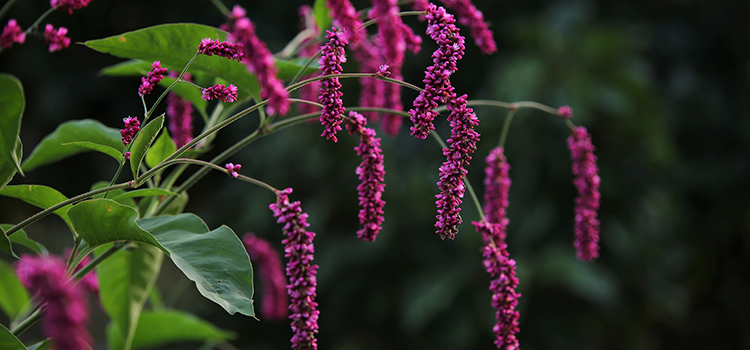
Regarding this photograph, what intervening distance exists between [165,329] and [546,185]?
6.28 ft

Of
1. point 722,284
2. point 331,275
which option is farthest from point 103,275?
point 722,284

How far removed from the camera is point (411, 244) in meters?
2.67

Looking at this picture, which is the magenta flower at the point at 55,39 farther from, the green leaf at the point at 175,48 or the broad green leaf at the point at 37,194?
the broad green leaf at the point at 37,194

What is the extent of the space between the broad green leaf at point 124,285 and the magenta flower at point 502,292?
0.44 meters

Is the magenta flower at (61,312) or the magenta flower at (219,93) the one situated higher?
the magenta flower at (219,93)

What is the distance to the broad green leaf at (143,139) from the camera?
58cm

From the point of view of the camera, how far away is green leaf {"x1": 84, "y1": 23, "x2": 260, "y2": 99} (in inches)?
27.5

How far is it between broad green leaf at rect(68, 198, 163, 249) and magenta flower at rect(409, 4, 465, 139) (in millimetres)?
265

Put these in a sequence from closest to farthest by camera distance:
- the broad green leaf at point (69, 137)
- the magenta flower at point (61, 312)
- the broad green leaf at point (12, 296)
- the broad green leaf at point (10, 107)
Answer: the magenta flower at point (61, 312)
the broad green leaf at point (10, 107)
the broad green leaf at point (69, 137)
the broad green leaf at point (12, 296)

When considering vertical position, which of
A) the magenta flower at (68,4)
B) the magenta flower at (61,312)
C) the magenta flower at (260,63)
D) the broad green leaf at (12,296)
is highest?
the magenta flower at (68,4)

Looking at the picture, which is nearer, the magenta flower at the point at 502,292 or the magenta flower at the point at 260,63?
the magenta flower at the point at 260,63

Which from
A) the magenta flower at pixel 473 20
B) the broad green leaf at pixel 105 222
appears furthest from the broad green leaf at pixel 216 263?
the magenta flower at pixel 473 20

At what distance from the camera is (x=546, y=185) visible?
262cm

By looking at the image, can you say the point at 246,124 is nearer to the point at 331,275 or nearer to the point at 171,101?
the point at 331,275
